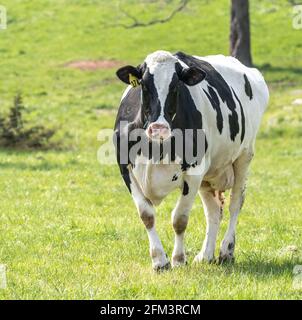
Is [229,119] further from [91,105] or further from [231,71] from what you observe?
[91,105]

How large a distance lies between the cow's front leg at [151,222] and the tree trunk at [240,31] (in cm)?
2344

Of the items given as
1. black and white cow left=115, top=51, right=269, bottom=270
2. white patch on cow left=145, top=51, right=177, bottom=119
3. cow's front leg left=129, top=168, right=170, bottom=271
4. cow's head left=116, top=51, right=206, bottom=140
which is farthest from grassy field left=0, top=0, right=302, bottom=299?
white patch on cow left=145, top=51, right=177, bottom=119

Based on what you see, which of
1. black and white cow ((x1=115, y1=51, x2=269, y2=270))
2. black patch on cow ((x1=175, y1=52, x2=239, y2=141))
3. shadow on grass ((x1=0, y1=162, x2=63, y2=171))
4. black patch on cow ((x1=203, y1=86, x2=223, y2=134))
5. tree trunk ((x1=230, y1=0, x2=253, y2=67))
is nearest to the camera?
black and white cow ((x1=115, y1=51, x2=269, y2=270))

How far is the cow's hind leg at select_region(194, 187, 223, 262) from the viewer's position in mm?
9672

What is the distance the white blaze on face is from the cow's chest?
66 centimetres

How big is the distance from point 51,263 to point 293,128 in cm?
1823

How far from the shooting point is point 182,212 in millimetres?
8945

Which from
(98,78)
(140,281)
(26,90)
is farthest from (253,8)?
(140,281)

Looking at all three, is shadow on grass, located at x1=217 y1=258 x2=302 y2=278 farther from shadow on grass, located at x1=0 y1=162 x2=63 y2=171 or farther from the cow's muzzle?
shadow on grass, located at x1=0 y1=162 x2=63 y2=171

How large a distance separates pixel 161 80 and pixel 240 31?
24.2 meters

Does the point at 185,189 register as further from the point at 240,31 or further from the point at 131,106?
the point at 240,31

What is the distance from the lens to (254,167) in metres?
20.5
